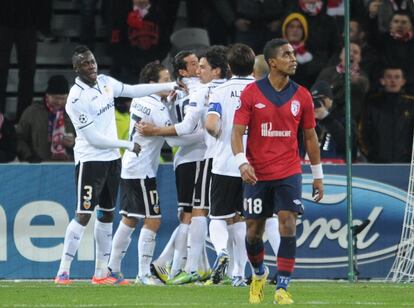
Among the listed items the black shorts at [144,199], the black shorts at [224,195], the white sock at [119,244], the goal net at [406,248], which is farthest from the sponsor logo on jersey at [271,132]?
the goal net at [406,248]

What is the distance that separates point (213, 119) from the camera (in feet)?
48.5

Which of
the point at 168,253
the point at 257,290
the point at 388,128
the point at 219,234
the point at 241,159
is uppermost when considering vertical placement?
the point at 388,128

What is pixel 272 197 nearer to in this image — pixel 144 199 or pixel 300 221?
pixel 144 199

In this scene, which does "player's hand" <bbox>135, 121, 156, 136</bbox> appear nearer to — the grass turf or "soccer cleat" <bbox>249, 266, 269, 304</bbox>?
the grass turf

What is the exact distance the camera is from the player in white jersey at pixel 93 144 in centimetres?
1514

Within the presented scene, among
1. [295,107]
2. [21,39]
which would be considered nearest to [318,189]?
[295,107]

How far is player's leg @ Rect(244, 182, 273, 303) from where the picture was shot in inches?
504

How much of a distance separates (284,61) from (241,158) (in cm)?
92

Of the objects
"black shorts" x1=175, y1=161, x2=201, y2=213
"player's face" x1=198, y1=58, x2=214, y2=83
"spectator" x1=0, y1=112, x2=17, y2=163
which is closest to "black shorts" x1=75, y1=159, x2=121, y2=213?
"black shorts" x1=175, y1=161, x2=201, y2=213

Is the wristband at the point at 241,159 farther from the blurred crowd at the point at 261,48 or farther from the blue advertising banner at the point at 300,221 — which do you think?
the blurred crowd at the point at 261,48

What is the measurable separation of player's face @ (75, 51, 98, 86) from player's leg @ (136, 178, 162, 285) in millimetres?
1232

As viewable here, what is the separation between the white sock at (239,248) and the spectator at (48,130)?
380 cm

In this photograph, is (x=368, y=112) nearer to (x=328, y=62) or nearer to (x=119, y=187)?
(x=328, y=62)

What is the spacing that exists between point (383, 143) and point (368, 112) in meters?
0.44
